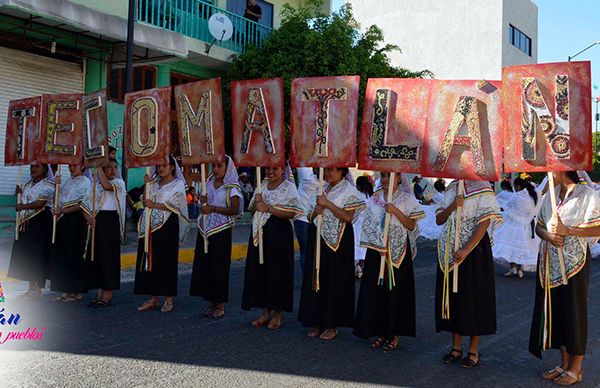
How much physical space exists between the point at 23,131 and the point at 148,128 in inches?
82.8

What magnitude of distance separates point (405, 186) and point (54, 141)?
4.39 metres

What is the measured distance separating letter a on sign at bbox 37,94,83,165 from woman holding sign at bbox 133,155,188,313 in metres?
1.23

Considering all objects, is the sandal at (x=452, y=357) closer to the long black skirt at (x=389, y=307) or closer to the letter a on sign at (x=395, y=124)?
the long black skirt at (x=389, y=307)

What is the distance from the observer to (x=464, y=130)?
529cm

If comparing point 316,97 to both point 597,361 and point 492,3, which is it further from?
point 492,3

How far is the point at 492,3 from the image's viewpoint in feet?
97.4

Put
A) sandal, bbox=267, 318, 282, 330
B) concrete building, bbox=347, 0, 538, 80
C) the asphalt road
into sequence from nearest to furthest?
the asphalt road → sandal, bbox=267, 318, 282, 330 → concrete building, bbox=347, 0, 538, 80

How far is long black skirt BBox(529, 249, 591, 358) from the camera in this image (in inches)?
186

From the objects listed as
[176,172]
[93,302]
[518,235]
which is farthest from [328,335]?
[518,235]

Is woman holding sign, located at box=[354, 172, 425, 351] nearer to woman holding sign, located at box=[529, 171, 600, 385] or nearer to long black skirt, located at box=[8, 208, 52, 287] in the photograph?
woman holding sign, located at box=[529, 171, 600, 385]

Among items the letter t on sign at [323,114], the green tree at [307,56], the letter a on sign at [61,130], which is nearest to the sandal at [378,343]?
the letter t on sign at [323,114]

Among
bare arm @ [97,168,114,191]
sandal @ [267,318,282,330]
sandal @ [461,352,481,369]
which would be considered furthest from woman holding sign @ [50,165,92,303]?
sandal @ [461,352,481,369]

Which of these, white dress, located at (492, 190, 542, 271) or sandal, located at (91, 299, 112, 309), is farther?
white dress, located at (492, 190, 542, 271)

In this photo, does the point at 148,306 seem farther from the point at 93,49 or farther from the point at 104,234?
→ the point at 93,49
